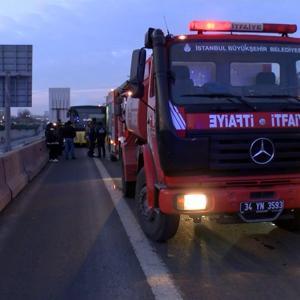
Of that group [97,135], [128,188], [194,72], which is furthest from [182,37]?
[97,135]

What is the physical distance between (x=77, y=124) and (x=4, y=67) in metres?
10.1

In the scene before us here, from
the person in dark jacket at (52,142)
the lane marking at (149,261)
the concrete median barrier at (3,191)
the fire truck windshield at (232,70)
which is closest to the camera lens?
the lane marking at (149,261)

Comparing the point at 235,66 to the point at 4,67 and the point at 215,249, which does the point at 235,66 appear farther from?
the point at 4,67

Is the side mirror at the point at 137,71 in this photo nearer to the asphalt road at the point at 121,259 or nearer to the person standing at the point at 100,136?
the asphalt road at the point at 121,259

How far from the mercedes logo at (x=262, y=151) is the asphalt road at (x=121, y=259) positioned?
1147 mm

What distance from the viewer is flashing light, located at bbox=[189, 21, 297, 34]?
700 cm

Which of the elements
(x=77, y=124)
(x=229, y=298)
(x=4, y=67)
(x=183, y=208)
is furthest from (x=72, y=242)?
(x=77, y=124)

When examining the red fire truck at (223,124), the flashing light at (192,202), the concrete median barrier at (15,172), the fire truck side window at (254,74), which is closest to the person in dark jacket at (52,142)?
the concrete median barrier at (15,172)

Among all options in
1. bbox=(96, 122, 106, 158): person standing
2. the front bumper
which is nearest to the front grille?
the front bumper

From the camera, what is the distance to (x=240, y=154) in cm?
637

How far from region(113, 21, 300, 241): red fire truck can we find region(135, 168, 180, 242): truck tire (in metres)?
0.03

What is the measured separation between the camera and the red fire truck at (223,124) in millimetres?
6355

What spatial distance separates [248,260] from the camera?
20.8ft

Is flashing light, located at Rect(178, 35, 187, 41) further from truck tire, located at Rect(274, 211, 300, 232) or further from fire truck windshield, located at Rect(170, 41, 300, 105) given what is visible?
truck tire, located at Rect(274, 211, 300, 232)
